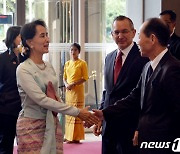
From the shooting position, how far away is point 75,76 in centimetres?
572

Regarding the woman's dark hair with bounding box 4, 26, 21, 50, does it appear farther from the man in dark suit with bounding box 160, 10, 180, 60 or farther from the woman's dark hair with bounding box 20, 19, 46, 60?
the man in dark suit with bounding box 160, 10, 180, 60

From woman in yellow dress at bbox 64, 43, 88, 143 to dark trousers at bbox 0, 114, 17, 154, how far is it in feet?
7.62

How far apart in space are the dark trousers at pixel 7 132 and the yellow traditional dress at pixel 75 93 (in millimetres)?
2348

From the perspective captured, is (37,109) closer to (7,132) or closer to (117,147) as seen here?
(117,147)

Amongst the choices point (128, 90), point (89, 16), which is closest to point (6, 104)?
point (128, 90)

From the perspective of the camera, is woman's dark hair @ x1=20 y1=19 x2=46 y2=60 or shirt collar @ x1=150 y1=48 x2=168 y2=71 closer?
shirt collar @ x1=150 y1=48 x2=168 y2=71

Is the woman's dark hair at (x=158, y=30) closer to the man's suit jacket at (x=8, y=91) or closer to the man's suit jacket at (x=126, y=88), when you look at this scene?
the man's suit jacket at (x=126, y=88)

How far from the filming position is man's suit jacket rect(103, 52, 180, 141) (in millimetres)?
2160

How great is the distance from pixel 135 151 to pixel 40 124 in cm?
68

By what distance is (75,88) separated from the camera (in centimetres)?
575

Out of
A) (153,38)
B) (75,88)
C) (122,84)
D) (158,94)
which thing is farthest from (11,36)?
(75,88)

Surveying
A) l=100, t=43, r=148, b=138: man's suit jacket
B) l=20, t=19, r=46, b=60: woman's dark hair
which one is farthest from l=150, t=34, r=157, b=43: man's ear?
l=20, t=19, r=46, b=60: woman's dark hair

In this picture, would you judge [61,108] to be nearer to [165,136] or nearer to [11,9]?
[165,136]

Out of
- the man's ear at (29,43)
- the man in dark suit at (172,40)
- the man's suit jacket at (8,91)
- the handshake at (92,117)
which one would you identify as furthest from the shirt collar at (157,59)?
the man's suit jacket at (8,91)
